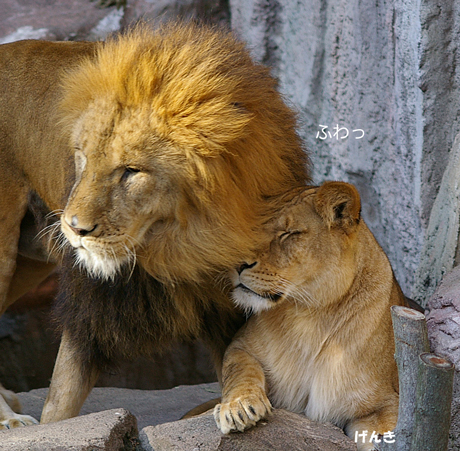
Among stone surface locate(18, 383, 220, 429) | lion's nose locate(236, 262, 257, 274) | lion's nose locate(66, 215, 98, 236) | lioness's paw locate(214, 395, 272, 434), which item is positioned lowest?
stone surface locate(18, 383, 220, 429)

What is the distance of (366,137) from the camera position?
348 centimetres

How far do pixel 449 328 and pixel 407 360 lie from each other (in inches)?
13.7

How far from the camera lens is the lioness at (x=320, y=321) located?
220 centimetres

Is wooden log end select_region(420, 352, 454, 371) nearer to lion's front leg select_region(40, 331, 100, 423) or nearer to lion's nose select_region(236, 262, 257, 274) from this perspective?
lion's nose select_region(236, 262, 257, 274)

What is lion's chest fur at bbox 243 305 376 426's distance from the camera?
2270 mm

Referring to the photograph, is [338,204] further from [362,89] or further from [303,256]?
[362,89]

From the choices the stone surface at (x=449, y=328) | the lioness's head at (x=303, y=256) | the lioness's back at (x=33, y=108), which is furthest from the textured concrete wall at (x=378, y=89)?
the lioness's back at (x=33, y=108)

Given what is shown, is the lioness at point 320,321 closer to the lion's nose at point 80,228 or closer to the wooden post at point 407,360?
the wooden post at point 407,360

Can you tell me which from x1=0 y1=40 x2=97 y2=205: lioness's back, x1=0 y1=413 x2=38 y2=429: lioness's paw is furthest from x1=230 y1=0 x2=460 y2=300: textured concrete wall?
x1=0 y1=413 x2=38 y2=429: lioness's paw

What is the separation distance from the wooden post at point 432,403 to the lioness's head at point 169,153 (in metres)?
0.63

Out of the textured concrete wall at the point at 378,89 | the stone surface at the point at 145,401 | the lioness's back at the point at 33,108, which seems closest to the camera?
the lioness's back at the point at 33,108

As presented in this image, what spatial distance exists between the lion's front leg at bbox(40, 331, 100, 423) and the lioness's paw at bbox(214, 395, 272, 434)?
0.63 m

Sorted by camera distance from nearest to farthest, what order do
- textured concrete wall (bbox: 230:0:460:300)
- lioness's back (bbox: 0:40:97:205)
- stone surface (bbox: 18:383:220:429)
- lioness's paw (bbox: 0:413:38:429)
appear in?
lioness's back (bbox: 0:40:97:205)
lioness's paw (bbox: 0:413:38:429)
textured concrete wall (bbox: 230:0:460:300)
stone surface (bbox: 18:383:220:429)

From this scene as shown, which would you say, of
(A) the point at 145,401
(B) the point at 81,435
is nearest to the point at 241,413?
(B) the point at 81,435
